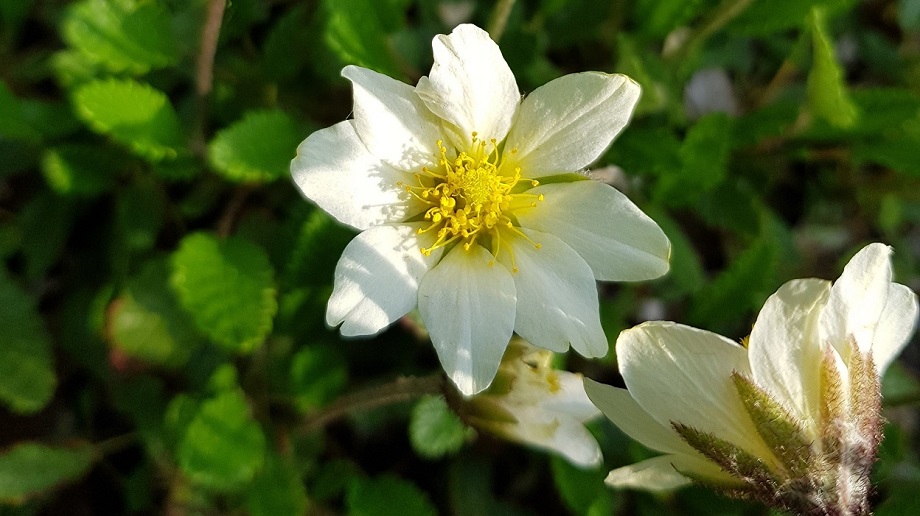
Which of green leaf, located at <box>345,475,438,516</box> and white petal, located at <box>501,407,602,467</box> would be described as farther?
green leaf, located at <box>345,475,438,516</box>

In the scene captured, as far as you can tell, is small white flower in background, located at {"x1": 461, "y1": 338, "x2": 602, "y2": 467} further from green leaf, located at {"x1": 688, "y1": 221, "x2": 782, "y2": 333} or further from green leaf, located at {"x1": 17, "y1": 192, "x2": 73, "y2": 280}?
green leaf, located at {"x1": 17, "y1": 192, "x2": 73, "y2": 280}

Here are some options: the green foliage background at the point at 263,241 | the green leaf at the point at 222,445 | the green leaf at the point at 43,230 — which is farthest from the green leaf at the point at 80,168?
the green leaf at the point at 222,445

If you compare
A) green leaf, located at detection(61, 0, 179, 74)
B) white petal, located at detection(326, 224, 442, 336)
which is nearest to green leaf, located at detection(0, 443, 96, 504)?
green leaf, located at detection(61, 0, 179, 74)

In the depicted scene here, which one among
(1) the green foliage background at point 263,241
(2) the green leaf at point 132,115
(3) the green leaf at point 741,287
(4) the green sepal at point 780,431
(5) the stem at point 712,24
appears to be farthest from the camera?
(5) the stem at point 712,24

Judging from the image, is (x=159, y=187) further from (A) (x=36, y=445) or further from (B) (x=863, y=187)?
(B) (x=863, y=187)

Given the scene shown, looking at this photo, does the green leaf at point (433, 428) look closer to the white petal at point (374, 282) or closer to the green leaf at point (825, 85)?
the white petal at point (374, 282)

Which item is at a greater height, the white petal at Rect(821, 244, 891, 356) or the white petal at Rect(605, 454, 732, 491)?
the white petal at Rect(821, 244, 891, 356)

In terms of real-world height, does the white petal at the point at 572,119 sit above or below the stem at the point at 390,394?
above
